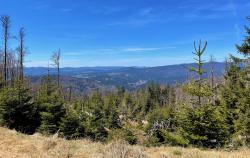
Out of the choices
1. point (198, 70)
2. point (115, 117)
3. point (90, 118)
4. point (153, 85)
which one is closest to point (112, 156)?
point (198, 70)

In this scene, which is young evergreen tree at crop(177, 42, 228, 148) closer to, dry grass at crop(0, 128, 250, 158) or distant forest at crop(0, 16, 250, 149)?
distant forest at crop(0, 16, 250, 149)

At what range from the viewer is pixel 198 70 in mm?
17094

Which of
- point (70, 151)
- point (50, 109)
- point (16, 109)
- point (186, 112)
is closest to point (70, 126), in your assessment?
point (50, 109)

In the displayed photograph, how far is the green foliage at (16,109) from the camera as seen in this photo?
65.7 ft

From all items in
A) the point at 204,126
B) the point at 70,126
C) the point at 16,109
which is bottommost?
the point at 70,126

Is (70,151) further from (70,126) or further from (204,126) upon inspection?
(70,126)

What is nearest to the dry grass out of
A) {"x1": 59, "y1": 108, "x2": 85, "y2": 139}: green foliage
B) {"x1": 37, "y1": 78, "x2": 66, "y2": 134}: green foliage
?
{"x1": 37, "y1": 78, "x2": 66, "y2": 134}: green foliage

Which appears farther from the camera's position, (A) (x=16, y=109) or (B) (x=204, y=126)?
(A) (x=16, y=109)

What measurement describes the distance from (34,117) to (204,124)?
12321mm

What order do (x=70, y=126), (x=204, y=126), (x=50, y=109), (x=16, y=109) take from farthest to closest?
(x=70, y=126) → (x=50, y=109) → (x=16, y=109) → (x=204, y=126)

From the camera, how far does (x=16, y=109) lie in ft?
67.0

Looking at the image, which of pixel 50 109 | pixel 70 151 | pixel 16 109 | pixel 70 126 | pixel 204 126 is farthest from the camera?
pixel 70 126

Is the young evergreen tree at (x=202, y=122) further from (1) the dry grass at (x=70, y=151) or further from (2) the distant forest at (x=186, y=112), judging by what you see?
(1) the dry grass at (x=70, y=151)

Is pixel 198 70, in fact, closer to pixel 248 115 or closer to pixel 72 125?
pixel 248 115
